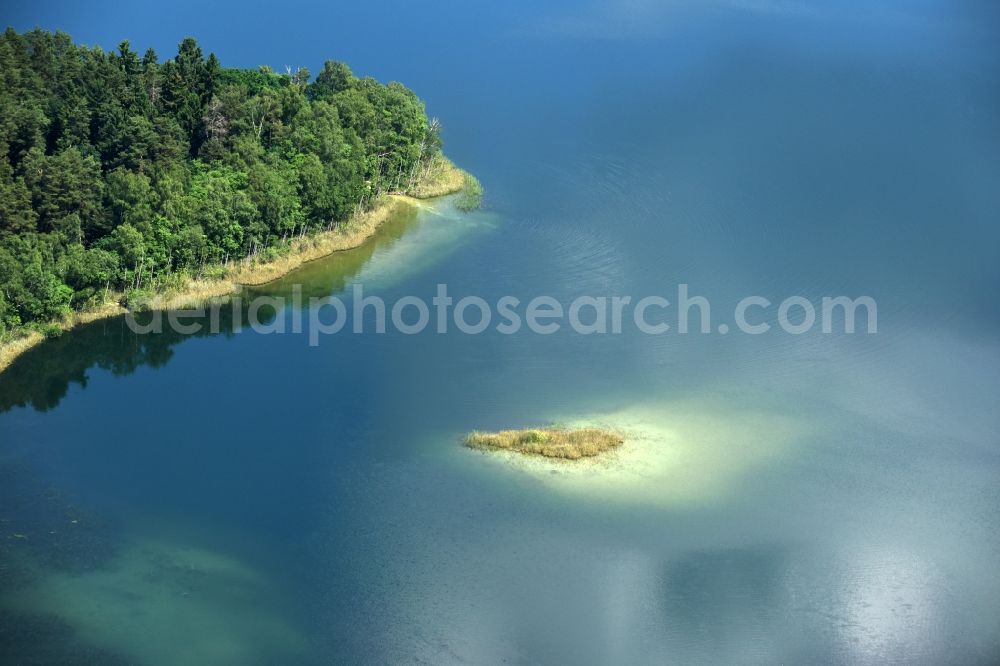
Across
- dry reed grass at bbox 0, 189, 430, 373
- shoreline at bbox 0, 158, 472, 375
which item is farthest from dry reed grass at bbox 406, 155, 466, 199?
dry reed grass at bbox 0, 189, 430, 373

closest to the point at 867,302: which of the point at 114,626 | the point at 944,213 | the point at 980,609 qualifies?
the point at 944,213

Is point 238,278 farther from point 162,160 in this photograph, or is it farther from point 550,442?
point 550,442

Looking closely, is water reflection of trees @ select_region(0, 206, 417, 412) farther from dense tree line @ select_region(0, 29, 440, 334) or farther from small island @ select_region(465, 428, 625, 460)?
small island @ select_region(465, 428, 625, 460)

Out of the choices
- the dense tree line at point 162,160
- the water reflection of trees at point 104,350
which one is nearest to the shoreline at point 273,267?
the water reflection of trees at point 104,350

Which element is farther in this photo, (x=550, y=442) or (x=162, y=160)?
(x=162, y=160)

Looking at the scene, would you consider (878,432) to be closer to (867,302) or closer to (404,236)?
(867,302)

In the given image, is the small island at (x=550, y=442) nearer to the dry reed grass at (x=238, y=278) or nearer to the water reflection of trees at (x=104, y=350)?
the water reflection of trees at (x=104, y=350)

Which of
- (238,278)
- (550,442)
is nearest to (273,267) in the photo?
(238,278)
